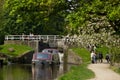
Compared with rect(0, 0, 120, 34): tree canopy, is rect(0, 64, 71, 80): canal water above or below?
below

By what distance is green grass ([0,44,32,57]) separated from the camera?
216ft

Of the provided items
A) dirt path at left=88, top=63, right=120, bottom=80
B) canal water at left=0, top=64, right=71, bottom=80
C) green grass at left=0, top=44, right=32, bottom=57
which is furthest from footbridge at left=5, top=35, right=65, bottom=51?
dirt path at left=88, top=63, right=120, bottom=80

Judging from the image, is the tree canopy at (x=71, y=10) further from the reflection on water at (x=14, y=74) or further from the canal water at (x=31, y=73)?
the canal water at (x=31, y=73)

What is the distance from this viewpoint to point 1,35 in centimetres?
8206

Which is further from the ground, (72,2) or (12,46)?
(72,2)

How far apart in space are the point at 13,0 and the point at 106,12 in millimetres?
4467

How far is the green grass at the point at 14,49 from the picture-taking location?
65.8 meters

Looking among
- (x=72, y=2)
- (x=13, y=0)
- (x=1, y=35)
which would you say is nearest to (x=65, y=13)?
(x=72, y=2)

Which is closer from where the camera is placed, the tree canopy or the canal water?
the tree canopy

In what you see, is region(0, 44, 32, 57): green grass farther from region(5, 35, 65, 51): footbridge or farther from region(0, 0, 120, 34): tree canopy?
region(0, 0, 120, 34): tree canopy

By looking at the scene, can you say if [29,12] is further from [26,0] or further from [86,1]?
[86,1]

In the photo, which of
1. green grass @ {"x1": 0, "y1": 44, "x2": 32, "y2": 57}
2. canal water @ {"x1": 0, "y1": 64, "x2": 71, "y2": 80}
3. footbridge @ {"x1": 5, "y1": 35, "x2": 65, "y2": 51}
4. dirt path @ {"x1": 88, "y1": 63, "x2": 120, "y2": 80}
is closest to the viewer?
dirt path @ {"x1": 88, "y1": 63, "x2": 120, "y2": 80}

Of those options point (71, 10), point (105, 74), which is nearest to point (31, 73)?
point (105, 74)

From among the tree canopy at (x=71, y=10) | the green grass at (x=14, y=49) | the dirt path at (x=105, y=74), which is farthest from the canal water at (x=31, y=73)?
the tree canopy at (x=71, y=10)
